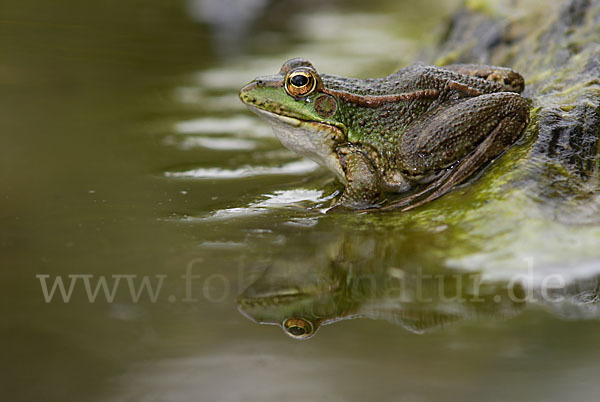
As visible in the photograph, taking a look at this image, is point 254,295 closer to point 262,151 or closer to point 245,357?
point 245,357

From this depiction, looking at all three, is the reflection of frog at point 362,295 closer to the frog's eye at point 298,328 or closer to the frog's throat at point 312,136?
the frog's eye at point 298,328

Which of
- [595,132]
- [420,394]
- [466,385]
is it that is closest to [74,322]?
[420,394]

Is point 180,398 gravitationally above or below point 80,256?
below

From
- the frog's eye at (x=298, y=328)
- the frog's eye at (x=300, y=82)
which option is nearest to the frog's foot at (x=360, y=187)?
the frog's eye at (x=300, y=82)

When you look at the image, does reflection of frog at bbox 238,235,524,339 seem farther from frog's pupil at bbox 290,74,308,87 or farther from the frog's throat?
frog's pupil at bbox 290,74,308,87

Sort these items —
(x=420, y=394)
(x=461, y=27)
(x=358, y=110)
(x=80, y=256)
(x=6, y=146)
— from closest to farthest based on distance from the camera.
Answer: (x=420, y=394), (x=80, y=256), (x=358, y=110), (x=6, y=146), (x=461, y=27)

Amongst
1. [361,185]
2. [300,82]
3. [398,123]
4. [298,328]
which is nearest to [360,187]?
[361,185]

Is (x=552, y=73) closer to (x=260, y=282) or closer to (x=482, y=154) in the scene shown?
(x=482, y=154)
